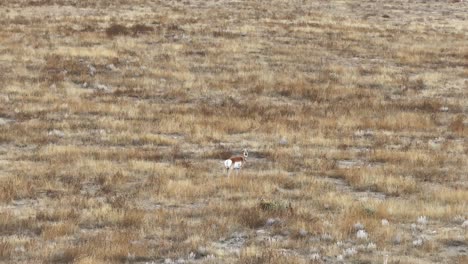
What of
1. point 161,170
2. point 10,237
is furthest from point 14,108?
point 10,237

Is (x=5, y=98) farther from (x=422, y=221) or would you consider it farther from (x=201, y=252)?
(x=422, y=221)

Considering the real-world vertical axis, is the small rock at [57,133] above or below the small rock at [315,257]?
below

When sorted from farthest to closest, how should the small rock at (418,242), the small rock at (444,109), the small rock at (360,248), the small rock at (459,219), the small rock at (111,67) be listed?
the small rock at (111,67)
the small rock at (444,109)
the small rock at (459,219)
the small rock at (418,242)
the small rock at (360,248)

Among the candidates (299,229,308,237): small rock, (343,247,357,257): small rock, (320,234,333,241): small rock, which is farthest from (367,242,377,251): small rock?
(299,229,308,237): small rock

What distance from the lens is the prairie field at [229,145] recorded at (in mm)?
12109

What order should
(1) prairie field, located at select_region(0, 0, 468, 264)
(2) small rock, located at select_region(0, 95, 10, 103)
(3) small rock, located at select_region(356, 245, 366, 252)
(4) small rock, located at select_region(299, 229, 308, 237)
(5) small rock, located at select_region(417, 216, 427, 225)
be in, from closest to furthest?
(3) small rock, located at select_region(356, 245, 366, 252) < (1) prairie field, located at select_region(0, 0, 468, 264) < (4) small rock, located at select_region(299, 229, 308, 237) < (5) small rock, located at select_region(417, 216, 427, 225) < (2) small rock, located at select_region(0, 95, 10, 103)

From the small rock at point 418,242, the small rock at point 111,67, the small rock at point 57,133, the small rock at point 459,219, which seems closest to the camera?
the small rock at point 418,242

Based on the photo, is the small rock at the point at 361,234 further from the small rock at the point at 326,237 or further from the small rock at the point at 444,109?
the small rock at the point at 444,109

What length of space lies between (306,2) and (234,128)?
52.2m

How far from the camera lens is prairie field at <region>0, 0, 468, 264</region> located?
12.1 metres

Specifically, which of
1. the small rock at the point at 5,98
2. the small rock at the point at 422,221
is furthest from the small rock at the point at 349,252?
the small rock at the point at 5,98

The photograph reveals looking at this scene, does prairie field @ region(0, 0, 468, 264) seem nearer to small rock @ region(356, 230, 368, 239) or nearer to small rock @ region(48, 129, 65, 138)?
small rock @ region(356, 230, 368, 239)

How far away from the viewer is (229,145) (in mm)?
20500

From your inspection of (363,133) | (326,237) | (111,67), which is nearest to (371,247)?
(326,237)
